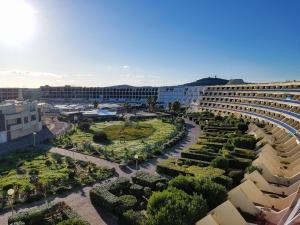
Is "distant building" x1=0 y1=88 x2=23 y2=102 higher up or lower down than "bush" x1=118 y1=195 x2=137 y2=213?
higher up

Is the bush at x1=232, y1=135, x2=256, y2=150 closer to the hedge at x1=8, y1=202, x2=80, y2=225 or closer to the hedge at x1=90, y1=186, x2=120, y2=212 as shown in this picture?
the hedge at x1=90, y1=186, x2=120, y2=212

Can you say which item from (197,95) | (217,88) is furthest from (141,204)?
(197,95)

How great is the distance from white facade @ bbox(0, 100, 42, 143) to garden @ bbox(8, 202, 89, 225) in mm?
46950

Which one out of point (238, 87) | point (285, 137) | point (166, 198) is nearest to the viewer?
point (166, 198)

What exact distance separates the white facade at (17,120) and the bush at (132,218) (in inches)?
2046

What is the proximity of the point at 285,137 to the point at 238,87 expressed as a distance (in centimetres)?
5923

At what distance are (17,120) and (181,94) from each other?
304 feet

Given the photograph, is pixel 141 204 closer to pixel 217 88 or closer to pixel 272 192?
pixel 272 192

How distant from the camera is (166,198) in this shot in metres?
24.1

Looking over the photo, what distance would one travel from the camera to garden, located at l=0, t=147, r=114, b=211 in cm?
3488

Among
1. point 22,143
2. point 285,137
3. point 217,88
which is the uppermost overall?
point 217,88

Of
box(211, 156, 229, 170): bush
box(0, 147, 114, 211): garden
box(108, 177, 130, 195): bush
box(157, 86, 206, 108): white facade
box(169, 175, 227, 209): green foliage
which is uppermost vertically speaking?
box(157, 86, 206, 108): white facade

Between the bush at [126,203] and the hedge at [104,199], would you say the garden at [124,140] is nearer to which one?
the hedge at [104,199]

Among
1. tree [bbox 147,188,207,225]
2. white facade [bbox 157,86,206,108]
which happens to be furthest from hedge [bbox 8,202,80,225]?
white facade [bbox 157,86,206,108]
